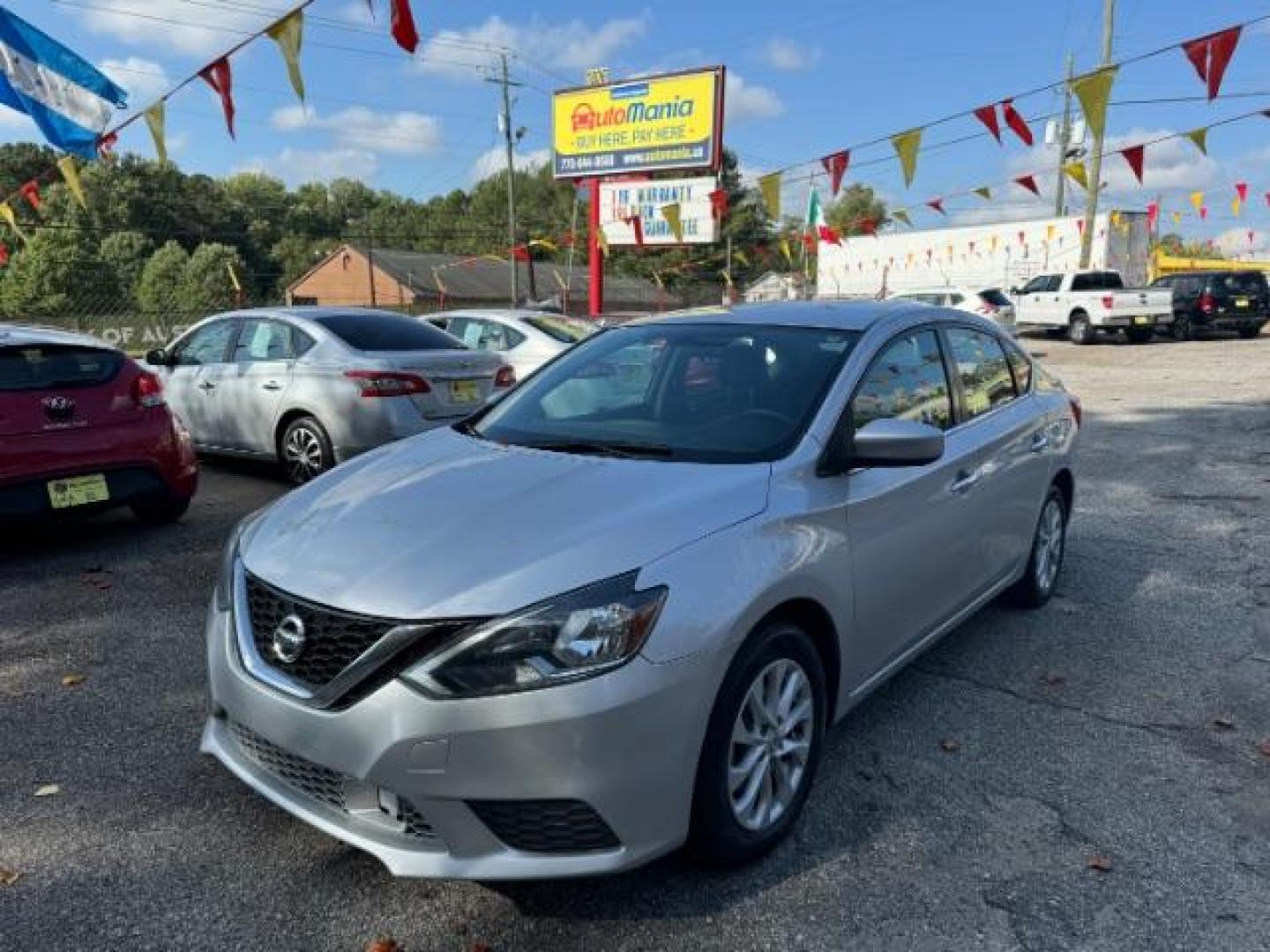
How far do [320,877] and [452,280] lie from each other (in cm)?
6357

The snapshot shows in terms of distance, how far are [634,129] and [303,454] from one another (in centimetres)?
1842

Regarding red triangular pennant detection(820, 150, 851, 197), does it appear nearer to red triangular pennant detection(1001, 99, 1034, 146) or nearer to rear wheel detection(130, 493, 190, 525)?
red triangular pennant detection(1001, 99, 1034, 146)

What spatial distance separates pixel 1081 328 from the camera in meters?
25.0

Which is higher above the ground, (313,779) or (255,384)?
(255,384)

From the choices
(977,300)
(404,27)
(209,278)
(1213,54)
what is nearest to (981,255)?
(977,300)

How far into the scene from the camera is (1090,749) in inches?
136

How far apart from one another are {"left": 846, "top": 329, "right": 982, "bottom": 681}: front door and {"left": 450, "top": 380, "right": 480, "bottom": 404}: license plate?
452cm

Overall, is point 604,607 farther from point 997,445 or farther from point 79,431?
point 79,431

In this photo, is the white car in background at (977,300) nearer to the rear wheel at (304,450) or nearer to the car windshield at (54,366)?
the rear wheel at (304,450)

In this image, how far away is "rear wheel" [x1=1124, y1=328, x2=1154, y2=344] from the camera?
25.1m

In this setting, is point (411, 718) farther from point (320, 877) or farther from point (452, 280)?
point (452, 280)

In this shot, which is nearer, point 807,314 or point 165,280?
point 807,314

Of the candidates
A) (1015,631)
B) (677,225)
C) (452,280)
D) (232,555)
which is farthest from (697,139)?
(452,280)

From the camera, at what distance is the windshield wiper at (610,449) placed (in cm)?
305
